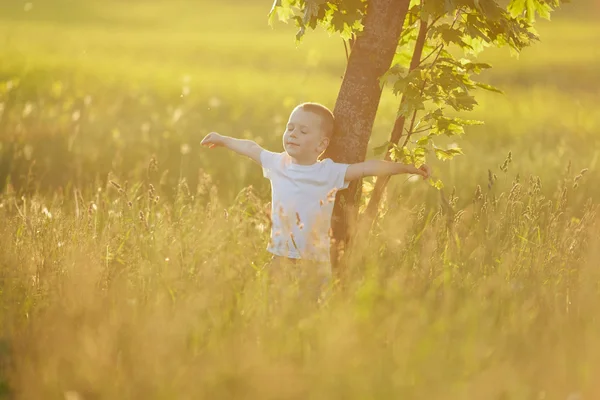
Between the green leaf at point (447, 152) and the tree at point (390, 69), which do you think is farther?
the green leaf at point (447, 152)

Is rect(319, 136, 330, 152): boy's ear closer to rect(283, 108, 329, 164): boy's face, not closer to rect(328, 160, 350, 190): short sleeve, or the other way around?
rect(283, 108, 329, 164): boy's face

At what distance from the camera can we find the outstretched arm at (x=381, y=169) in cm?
528

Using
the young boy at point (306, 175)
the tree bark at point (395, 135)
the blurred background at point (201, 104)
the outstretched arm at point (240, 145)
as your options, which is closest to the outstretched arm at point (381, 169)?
the young boy at point (306, 175)

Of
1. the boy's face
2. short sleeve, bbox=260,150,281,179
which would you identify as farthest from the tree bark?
short sleeve, bbox=260,150,281,179

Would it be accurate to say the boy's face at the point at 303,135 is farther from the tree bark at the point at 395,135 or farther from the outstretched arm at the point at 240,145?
the tree bark at the point at 395,135

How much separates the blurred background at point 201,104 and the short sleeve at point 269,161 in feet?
4.13

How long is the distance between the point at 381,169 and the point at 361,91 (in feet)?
2.21

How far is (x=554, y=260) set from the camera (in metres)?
5.42

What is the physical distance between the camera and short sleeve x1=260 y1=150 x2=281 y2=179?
5645 mm

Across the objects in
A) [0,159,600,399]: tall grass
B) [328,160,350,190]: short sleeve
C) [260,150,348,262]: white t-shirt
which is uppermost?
[328,160,350,190]: short sleeve

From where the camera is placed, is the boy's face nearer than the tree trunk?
Yes

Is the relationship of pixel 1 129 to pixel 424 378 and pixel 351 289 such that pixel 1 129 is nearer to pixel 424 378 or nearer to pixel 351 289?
pixel 351 289

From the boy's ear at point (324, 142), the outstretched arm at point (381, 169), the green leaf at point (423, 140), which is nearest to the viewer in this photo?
the outstretched arm at point (381, 169)

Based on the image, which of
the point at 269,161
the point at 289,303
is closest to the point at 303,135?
the point at 269,161
